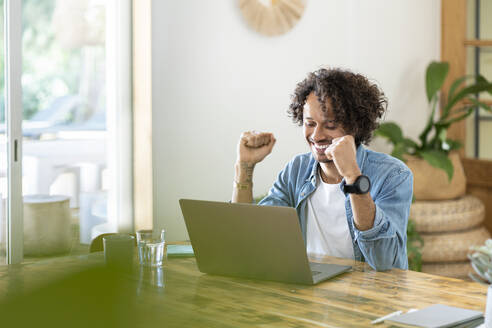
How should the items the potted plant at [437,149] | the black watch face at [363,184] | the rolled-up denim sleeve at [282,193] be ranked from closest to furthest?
the black watch face at [363,184], the rolled-up denim sleeve at [282,193], the potted plant at [437,149]

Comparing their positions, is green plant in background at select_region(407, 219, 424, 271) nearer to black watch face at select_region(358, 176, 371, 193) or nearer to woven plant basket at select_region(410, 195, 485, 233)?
woven plant basket at select_region(410, 195, 485, 233)

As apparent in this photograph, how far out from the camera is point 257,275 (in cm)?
150

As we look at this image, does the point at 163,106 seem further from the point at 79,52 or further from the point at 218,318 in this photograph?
the point at 218,318

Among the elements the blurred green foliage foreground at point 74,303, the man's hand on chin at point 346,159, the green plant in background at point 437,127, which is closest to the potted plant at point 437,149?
the green plant in background at point 437,127

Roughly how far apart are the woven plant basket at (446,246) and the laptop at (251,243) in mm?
2089

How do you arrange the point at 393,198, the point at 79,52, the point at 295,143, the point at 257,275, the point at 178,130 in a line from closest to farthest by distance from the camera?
the point at 257,275, the point at 393,198, the point at 79,52, the point at 178,130, the point at 295,143

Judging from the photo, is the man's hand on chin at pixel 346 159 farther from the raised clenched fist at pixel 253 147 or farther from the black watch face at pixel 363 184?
the raised clenched fist at pixel 253 147

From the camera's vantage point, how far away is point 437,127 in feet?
12.4

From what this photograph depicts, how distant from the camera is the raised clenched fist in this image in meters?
2.07

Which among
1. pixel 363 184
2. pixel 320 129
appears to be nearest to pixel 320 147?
pixel 320 129

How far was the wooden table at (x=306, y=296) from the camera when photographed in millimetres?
1208

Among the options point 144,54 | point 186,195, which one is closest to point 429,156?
point 186,195

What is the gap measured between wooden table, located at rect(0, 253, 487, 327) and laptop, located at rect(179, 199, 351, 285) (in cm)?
3

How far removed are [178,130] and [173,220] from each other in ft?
1.47
